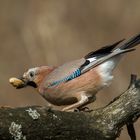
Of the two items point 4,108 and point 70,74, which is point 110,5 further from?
point 4,108

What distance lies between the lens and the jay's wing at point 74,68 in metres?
6.12

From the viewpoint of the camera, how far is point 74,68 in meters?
6.16

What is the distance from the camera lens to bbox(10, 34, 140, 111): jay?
6027mm

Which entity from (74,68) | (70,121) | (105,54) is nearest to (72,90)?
(74,68)

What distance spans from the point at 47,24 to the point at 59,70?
5.04m

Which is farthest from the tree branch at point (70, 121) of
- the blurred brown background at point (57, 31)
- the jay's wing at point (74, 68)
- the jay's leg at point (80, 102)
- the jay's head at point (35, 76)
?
the blurred brown background at point (57, 31)

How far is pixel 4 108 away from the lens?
4.40 metres

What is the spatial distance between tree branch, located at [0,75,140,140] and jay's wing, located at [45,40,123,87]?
1.08 meters

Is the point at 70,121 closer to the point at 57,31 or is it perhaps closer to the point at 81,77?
the point at 81,77

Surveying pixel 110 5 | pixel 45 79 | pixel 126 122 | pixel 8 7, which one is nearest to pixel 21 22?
pixel 8 7

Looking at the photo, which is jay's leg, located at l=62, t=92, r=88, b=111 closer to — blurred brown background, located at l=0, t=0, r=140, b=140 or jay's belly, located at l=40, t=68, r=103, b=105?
jay's belly, located at l=40, t=68, r=103, b=105

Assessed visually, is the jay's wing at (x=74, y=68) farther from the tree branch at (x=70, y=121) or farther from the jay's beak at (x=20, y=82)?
the tree branch at (x=70, y=121)

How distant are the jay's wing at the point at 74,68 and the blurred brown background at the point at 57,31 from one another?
13.4 feet

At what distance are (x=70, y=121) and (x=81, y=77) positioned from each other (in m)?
1.68
